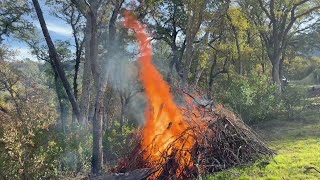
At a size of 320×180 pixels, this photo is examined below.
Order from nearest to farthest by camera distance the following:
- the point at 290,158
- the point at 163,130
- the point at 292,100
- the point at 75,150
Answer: the point at 163,130 → the point at 290,158 → the point at 75,150 → the point at 292,100

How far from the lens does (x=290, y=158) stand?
959cm

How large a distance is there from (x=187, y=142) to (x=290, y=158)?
3321mm

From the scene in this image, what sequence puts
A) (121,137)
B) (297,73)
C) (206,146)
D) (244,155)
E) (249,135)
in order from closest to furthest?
(206,146)
(244,155)
(249,135)
(121,137)
(297,73)

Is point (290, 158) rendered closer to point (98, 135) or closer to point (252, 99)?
point (98, 135)

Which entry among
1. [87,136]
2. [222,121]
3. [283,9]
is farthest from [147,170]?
[283,9]

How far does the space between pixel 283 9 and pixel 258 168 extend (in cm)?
2036

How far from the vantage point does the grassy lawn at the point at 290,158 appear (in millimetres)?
7969

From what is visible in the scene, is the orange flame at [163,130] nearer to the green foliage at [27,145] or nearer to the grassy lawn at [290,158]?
the grassy lawn at [290,158]

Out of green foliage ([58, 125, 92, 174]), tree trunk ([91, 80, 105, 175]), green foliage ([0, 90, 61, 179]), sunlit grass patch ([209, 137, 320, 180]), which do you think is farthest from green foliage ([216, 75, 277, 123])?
green foliage ([0, 90, 61, 179])

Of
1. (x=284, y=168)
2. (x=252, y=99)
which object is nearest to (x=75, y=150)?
(x=284, y=168)

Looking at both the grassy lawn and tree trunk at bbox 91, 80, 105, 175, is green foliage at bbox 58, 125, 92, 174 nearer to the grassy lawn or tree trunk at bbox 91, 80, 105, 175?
tree trunk at bbox 91, 80, 105, 175

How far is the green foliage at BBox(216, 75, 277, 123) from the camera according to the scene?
18.2 metres

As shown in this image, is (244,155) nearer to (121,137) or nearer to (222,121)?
(222,121)

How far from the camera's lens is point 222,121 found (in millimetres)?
9453
